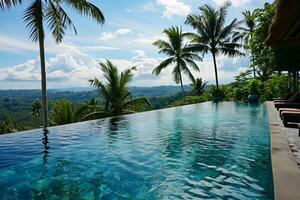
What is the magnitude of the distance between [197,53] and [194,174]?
68.2 feet

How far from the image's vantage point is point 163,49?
24.6 meters

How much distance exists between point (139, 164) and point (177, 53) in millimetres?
19663

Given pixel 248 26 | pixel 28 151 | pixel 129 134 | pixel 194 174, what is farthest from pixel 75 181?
pixel 248 26

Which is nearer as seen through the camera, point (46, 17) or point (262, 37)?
point (46, 17)

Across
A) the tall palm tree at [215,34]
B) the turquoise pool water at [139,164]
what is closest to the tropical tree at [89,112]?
the turquoise pool water at [139,164]

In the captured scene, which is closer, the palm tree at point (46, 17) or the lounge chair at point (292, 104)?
the lounge chair at point (292, 104)

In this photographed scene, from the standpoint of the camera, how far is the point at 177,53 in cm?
2444

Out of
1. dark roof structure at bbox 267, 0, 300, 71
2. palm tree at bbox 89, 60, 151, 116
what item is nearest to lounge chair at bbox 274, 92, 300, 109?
dark roof structure at bbox 267, 0, 300, 71

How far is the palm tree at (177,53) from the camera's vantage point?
959 inches

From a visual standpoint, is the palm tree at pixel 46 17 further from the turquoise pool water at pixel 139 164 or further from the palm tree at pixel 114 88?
the palm tree at pixel 114 88

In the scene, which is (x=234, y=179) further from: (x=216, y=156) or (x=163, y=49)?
(x=163, y=49)

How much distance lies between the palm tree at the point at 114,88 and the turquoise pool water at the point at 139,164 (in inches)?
274

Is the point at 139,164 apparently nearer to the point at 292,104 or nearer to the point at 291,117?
the point at 291,117

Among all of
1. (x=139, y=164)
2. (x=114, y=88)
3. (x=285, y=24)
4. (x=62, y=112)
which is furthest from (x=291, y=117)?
(x=114, y=88)
